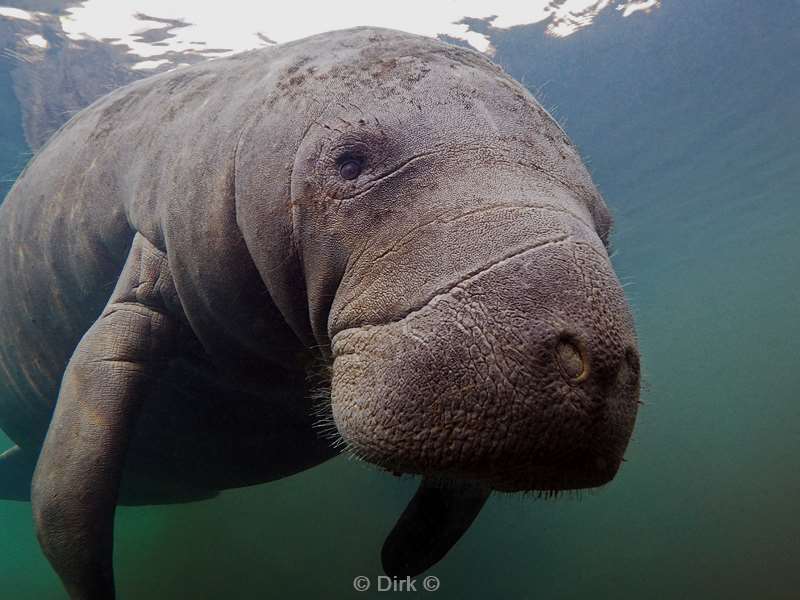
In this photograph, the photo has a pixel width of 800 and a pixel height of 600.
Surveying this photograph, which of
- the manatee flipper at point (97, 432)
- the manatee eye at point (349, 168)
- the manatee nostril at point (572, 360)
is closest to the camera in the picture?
the manatee nostril at point (572, 360)

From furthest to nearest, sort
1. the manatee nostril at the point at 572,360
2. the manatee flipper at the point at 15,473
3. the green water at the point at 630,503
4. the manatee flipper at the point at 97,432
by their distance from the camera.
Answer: the green water at the point at 630,503 < the manatee flipper at the point at 15,473 < the manatee flipper at the point at 97,432 < the manatee nostril at the point at 572,360

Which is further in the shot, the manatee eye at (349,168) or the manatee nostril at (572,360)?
the manatee eye at (349,168)

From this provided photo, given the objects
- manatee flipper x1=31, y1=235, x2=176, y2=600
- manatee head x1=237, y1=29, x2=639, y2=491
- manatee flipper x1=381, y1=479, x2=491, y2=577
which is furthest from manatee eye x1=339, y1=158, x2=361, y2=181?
manatee flipper x1=381, y1=479, x2=491, y2=577

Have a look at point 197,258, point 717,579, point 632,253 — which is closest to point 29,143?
point 197,258

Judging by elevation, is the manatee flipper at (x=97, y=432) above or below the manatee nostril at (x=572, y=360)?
below

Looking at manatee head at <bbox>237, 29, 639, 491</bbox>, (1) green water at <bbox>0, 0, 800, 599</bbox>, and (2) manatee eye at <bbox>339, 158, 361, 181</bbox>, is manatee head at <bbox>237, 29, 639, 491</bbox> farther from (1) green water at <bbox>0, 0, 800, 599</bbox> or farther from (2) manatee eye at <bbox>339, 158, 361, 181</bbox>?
(1) green water at <bbox>0, 0, 800, 599</bbox>

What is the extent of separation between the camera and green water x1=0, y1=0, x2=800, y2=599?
483 inches

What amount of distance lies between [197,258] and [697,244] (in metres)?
31.3

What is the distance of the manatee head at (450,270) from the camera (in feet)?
3.91

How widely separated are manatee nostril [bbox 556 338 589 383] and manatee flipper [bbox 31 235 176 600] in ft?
6.69

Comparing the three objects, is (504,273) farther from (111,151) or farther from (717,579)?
(717,579)

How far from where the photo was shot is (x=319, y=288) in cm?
188

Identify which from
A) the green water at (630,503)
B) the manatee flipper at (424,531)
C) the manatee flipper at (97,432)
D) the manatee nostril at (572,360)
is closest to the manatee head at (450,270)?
the manatee nostril at (572,360)

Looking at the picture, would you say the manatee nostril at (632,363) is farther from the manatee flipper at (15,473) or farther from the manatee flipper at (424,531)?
the manatee flipper at (15,473)
